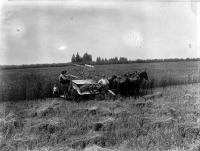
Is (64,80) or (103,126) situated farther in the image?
(64,80)

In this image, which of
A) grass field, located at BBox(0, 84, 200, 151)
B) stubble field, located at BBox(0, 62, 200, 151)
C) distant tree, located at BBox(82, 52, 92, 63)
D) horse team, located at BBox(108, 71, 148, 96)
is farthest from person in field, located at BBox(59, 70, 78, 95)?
horse team, located at BBox(108, 71, 148, 96)

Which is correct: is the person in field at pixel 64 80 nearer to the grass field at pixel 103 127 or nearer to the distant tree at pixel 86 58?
the distant tree at pixel 86 58

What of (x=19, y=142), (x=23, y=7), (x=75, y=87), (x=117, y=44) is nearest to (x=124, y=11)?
(x=117, y=44)

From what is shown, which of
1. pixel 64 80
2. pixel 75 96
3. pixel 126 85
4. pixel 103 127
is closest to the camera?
pixel 103 127

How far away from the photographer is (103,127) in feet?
22.4

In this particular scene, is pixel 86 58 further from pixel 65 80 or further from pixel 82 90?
pixel 82 90

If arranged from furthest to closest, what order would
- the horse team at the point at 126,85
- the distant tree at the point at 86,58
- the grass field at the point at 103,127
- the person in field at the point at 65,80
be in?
the horse team at the point at 126,85
the distant tree at the point at 86,58
the person in field at the point at 65,80
the grass field at the point at 103,127

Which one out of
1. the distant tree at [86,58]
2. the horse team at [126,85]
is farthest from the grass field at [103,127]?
the horse team at [126,85]

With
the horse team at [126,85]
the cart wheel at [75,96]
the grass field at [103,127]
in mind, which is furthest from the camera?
the horse team at [126,85]

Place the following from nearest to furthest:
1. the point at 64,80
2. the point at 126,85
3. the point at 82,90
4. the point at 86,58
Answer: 1. the point at 82,90
2. the point at 64,80
3. the point at 86,58
4. the point at 126,85

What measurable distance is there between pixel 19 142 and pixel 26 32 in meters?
3.06

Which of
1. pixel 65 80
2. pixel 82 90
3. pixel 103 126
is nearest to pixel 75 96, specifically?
pixel 82 90

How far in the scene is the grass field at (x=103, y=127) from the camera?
576 centimetres

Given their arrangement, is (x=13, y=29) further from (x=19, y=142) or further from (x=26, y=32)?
(x=19, y=142)
